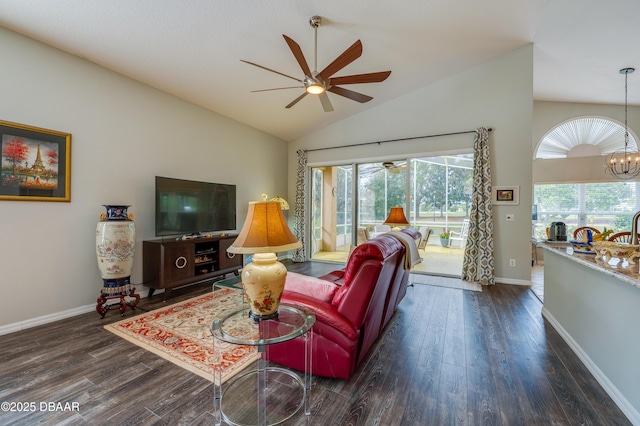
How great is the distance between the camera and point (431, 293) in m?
3.93

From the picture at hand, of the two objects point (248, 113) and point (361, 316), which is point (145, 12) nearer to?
point (248, 113)

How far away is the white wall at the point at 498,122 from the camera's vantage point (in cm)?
433

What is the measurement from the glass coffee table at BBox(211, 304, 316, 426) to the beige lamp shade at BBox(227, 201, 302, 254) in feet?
1.66

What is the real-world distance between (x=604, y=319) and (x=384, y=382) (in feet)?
5.48

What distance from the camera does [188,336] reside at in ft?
8.36

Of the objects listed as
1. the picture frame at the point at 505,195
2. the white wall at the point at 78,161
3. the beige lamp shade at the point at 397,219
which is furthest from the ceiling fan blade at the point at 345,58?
the picture frame at the point at 505,195

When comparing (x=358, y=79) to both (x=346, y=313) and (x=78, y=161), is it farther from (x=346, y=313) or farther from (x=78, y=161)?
(x=78, y=161)

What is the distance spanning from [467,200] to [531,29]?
267cm

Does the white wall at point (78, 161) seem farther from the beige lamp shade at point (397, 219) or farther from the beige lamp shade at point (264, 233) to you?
the beige lamp shade at point (397, 219)

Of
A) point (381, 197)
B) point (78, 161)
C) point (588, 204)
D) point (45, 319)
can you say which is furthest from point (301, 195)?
point (588, 204)

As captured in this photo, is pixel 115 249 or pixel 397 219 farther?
pixel 397 219

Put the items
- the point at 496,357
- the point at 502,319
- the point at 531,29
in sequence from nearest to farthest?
the point at 496,357, the point at 502,319, the point at 531,29

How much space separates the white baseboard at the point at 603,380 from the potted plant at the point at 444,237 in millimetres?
2949

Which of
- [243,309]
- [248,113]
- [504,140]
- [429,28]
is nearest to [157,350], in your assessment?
[243,309]
